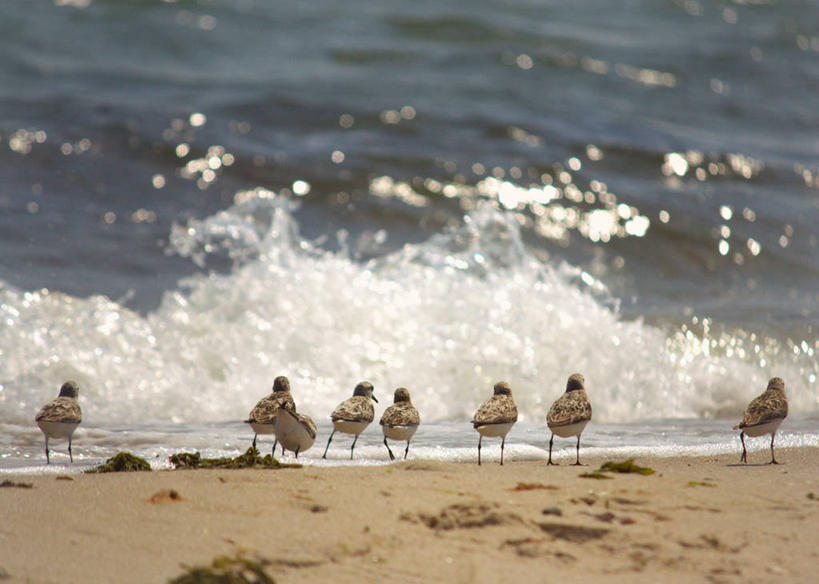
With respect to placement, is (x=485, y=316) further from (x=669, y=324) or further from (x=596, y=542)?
(x=596, y=542)

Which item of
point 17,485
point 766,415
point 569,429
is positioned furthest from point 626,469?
point 17,485

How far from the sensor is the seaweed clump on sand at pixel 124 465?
6172 mm

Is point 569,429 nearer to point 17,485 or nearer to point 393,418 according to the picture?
point 393,418

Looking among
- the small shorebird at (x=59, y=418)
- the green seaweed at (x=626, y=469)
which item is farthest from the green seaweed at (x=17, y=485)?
the green seaweed at (x=626, y=469)

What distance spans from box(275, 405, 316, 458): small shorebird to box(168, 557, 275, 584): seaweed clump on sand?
200 cm

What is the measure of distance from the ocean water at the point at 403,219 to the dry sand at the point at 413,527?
4.57 feet

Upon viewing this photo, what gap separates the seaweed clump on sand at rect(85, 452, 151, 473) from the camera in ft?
20.2

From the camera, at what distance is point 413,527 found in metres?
4.95

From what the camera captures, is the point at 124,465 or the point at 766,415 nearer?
the point at 124,465

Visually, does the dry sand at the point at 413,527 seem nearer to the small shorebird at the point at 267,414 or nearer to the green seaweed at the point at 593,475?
the green seaweed at the point at 593,475

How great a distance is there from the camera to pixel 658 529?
16.3ft

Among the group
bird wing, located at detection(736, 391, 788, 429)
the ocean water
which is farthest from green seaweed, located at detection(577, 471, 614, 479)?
bird wing, located at detection(736, 391, 788, 429)

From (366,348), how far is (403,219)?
13.3ft

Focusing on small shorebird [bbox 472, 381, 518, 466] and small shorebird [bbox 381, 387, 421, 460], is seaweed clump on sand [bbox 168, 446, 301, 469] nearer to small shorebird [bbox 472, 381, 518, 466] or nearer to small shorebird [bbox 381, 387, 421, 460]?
small shorebird [bbox 381, 387, 421, 460]
